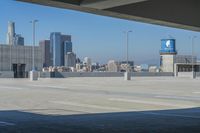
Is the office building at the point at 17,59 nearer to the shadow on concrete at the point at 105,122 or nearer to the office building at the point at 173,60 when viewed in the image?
the office building at the point at 173,60

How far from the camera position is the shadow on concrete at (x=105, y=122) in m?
13.5

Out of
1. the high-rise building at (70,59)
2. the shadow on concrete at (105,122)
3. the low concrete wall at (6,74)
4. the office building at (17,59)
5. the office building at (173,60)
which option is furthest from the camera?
the high-rise building at (70,59)

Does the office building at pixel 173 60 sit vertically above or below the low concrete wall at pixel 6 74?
above

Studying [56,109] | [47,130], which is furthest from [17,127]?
[56,109]

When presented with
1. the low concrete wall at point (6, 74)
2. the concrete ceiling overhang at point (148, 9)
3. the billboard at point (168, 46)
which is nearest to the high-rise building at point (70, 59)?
the billboard at point (168, 46)

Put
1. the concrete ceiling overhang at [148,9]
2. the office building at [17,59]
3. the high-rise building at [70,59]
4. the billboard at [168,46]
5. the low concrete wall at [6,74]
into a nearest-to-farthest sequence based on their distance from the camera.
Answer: the concrete ceiling overhang at [148,9], the low concrete wall at [6,74], the office building at [17,59], the billboard at [168,46], the high-rise building at [70,59]

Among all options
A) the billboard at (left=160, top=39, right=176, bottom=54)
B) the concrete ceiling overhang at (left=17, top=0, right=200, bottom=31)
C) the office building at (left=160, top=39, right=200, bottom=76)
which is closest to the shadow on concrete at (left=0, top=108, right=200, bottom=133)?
the concrete ceiling overhang at (left=17, top=0, right=200, bottom=31)

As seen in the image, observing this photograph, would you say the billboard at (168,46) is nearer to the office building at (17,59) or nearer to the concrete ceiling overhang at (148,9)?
the office building at (17,59)

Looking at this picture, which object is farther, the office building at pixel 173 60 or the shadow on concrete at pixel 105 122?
the office building at pixel 173 60

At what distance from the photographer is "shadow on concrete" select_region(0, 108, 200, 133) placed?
44.2ft

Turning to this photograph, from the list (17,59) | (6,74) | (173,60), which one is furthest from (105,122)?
(173,60)

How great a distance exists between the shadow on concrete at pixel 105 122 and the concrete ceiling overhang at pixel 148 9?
3.60 meters

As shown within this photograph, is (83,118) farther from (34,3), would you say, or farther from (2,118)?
(34,3)

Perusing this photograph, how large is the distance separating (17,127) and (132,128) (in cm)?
347
